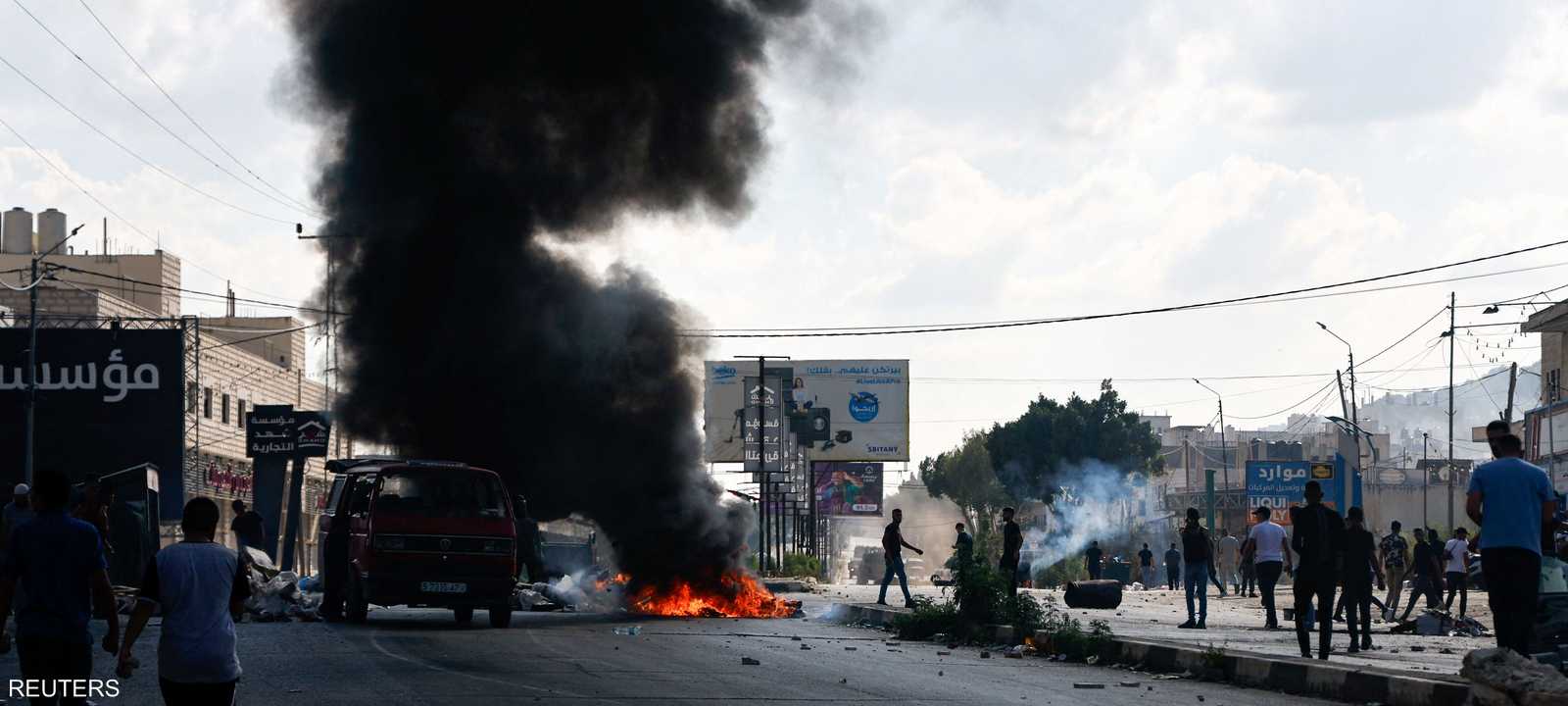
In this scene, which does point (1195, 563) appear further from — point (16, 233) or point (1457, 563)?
point (16, 233)

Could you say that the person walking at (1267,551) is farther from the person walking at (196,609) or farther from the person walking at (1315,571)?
the person walking at (196,609)

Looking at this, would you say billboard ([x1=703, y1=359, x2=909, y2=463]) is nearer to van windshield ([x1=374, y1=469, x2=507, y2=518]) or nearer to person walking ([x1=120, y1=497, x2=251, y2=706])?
van windshield ([x1=374, y1=469, x2=507, y2=518])

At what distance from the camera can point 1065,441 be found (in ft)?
286

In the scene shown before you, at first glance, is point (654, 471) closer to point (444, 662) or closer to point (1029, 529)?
point (444, 662)

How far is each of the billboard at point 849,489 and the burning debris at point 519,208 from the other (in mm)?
61038

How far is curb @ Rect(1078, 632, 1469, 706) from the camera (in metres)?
10.8

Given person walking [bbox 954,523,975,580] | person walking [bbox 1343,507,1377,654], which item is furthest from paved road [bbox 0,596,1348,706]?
person walking [bbox 1343,507,1377,654]

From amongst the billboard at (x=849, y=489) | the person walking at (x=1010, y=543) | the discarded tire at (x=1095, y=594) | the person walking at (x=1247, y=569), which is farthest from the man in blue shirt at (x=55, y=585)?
the billboard at (x=849, y=489)

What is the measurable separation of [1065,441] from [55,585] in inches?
3223

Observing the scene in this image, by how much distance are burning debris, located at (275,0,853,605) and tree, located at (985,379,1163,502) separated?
6083 cm

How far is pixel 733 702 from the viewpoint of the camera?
10.6m

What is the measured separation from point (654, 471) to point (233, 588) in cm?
1922

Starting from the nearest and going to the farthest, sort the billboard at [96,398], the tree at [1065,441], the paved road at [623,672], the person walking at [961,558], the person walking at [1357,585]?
1. the paved road at [623,672]
2. the person walking at [1357,585]
3. the person walking at [961,558]
4. the billboard at [96,398]
5. the tree at [1065,441]

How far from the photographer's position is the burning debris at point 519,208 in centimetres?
2708
